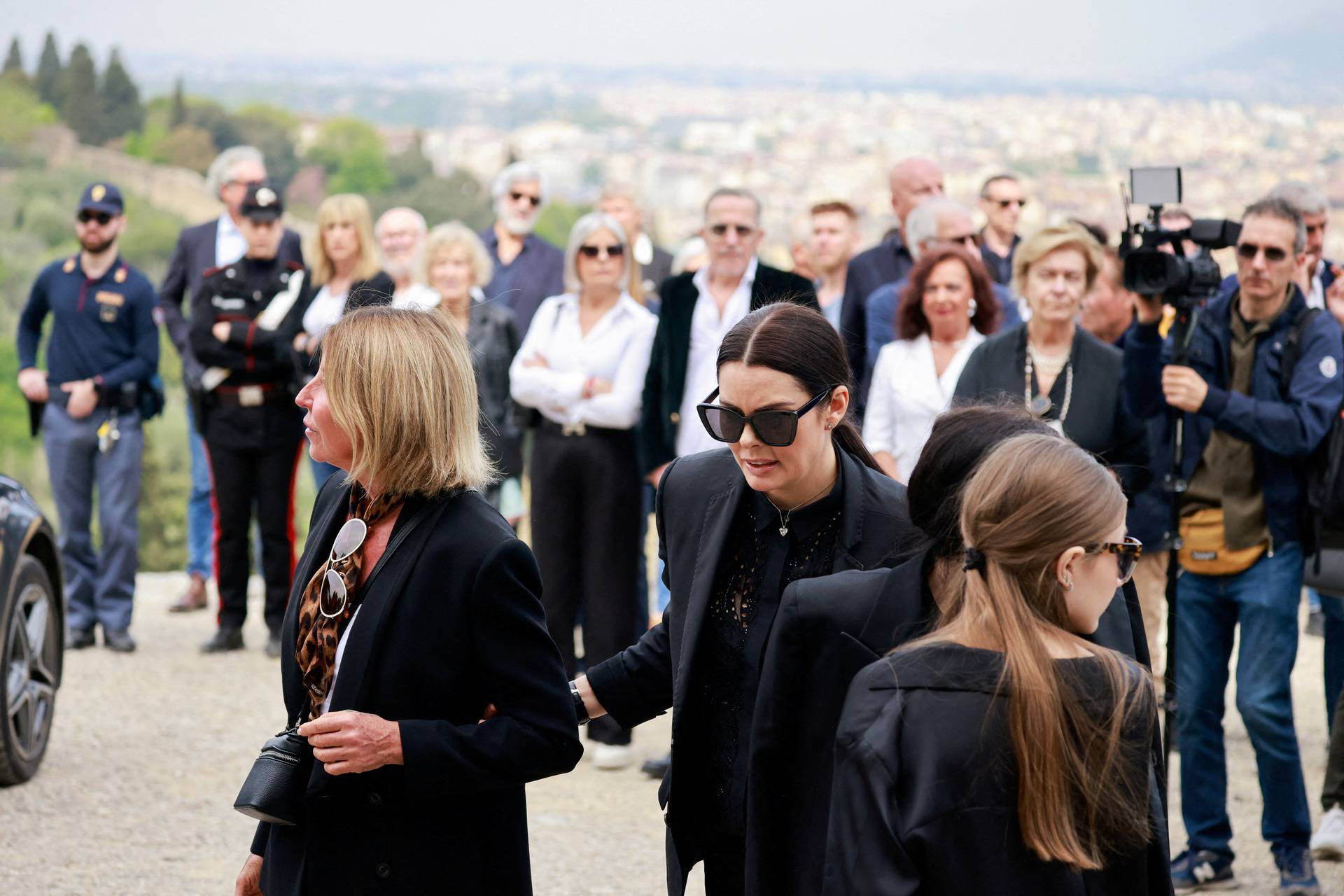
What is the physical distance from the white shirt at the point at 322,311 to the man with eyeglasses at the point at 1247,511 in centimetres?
441

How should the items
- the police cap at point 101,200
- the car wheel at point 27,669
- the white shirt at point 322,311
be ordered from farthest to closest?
the police cap at point 101,200
the white shirt at point 322,311
the car wheel at point 27,669

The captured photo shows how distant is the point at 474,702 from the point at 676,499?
0.66 metres

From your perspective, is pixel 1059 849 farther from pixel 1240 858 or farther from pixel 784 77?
pixel 784 77

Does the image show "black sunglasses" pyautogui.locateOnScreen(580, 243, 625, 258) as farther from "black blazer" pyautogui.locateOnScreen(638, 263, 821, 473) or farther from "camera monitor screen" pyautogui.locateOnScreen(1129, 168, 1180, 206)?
"camera monitor screen" pyautogui.locateOnScreen(1129, 168, 1180, 206)

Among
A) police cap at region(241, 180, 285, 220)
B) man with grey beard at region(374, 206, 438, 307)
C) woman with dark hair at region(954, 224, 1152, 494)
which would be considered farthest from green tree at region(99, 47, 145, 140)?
woman with dark hair at region(954, 224, 1152, 494)

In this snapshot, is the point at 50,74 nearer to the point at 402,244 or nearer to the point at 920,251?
the point at 402,244

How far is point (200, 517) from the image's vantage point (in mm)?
10273

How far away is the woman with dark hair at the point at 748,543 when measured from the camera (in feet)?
10.1

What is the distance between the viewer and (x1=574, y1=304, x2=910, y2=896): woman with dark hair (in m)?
3.07

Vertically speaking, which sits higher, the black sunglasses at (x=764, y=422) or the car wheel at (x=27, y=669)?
the black sunglasses at (x=764, y=422)

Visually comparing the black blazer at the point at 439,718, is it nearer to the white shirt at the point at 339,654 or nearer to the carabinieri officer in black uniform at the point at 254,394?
the white shirt at the point at 339,654

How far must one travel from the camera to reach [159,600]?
10734 mm

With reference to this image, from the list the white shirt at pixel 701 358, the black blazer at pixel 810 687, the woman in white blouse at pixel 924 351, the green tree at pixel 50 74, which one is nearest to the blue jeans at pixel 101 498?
the white shirt at pixel 701 358

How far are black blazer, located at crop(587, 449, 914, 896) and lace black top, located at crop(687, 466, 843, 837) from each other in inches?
1.4
